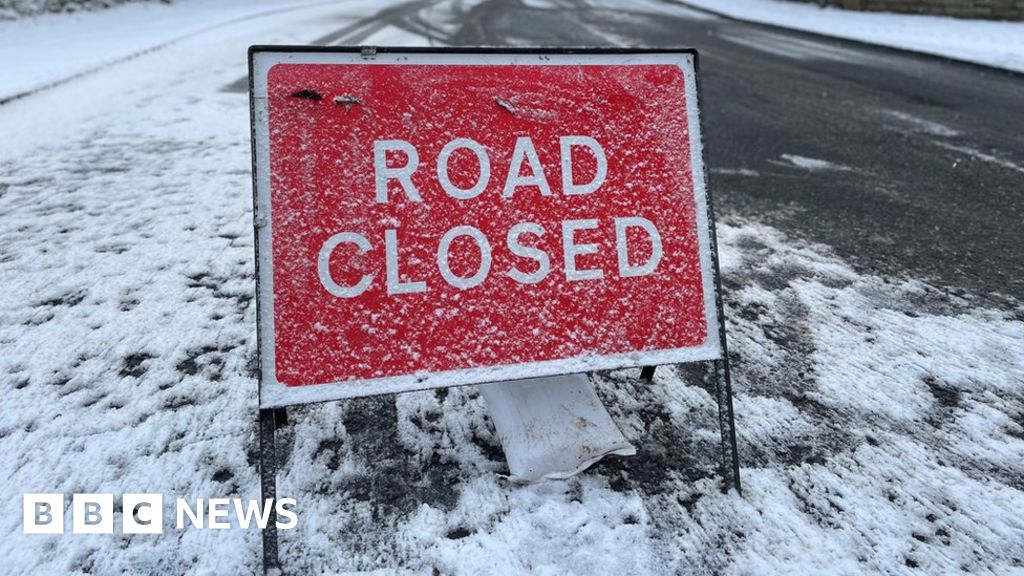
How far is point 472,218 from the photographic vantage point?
1533 millimetres

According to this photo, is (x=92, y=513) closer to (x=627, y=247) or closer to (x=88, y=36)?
(x=627, y=247)

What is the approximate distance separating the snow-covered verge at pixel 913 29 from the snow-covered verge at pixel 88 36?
1055 cm

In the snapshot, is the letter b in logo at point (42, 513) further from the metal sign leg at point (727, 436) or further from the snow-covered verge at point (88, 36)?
the snow-covered verge at point (88, 36)

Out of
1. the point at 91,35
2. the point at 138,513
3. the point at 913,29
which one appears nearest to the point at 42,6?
the point at 91,35

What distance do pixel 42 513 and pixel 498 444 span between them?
110 cm

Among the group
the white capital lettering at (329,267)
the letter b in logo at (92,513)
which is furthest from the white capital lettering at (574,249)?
the letter b in logo at (92,513)

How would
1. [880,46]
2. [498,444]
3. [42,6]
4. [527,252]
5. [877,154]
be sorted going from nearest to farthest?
[527,252] → [498,444] → [877,154] → [880,46] → [42,6]

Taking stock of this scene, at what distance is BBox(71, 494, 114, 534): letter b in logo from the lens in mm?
1412

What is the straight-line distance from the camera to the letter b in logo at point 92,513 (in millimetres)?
1412

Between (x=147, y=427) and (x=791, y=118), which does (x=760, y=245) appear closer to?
(x=147, y=427)

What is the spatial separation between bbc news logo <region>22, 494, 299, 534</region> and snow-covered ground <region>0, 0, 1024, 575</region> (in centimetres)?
3

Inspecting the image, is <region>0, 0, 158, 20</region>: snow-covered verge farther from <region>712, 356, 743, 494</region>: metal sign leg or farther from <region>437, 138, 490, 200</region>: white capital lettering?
<region>712, 356, 743, 494</region>: metal sign leg

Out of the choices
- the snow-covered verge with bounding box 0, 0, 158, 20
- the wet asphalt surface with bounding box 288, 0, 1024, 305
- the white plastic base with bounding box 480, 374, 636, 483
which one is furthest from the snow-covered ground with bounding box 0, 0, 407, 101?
the white plastic base with bounding box 480, 374, 636, 483

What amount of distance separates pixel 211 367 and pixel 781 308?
82.0 inches
